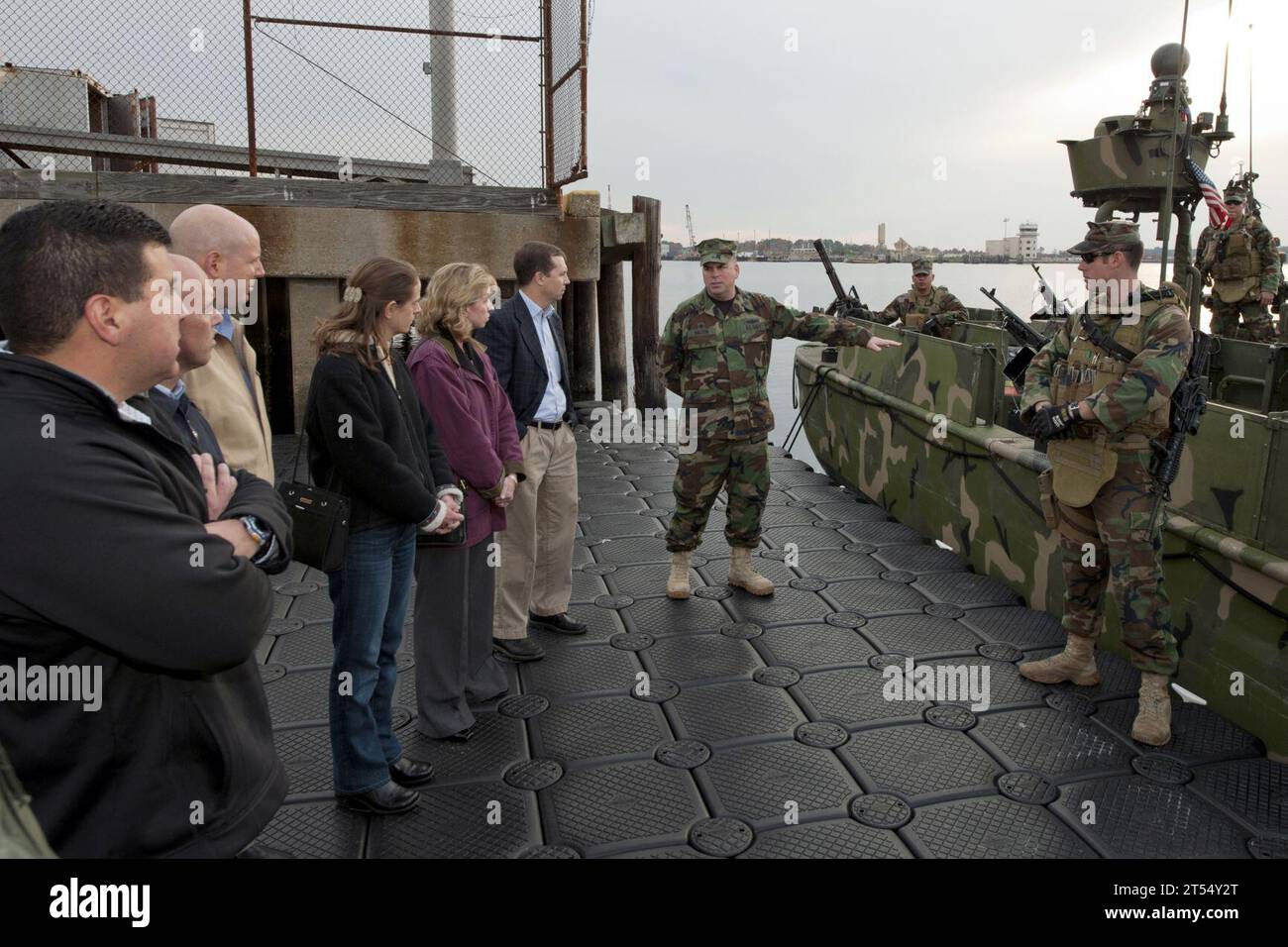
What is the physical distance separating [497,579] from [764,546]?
2.25m

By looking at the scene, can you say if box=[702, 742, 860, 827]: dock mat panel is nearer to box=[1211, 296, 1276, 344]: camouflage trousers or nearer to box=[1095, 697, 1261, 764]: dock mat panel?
box=[1095, 697, 1261, 764]: dock mat panel

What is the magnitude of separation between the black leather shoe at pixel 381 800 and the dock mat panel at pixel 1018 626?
115 inches

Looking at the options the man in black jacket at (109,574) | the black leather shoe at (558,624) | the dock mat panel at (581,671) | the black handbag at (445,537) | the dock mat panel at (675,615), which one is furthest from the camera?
the dock mat panel at (675,615)

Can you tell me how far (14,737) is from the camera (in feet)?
4.51

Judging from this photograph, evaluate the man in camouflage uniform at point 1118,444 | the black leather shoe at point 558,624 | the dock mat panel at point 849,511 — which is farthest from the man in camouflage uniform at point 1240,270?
the black leather shoe at point 558,624

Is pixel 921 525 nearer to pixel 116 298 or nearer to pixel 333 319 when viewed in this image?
pixel 333 319

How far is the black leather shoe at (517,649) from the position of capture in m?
4.32

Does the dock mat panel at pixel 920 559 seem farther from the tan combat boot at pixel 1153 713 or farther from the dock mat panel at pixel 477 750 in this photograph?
the dock mat panel at pixel 477 750

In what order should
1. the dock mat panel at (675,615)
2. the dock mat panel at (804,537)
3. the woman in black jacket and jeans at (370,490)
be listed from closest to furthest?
the woman in black jacket and jeans at (370,490)
the dock mat panel at (675,615)
the dock mat panel at (804,537)

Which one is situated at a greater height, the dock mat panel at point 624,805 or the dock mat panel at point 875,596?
the dock mat panel at point 875,596

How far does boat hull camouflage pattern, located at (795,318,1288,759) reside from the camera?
3.47m

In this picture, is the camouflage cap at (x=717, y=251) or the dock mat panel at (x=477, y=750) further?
the camouflage cap at (x=717, y=251)

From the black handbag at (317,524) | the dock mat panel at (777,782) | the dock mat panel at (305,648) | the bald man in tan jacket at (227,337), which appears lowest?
the dock mat panel at (777,782)
